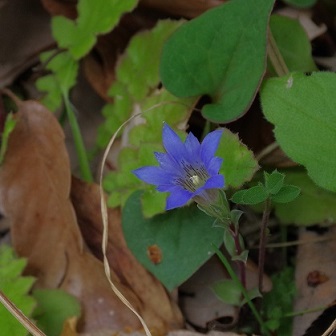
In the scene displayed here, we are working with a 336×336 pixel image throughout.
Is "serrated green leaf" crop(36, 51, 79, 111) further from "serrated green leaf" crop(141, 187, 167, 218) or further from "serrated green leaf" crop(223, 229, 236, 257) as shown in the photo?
"serrated green leaf" crop(223, 229, 236, 257)

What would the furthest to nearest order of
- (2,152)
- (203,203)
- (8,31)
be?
(8,31)
(2,152)
(203,203)

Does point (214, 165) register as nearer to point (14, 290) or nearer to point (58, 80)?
point (14, 290)

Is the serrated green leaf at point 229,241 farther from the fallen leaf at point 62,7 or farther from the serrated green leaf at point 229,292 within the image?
the fallen leaf at point 62,7

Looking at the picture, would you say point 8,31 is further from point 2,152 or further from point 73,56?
point 2,152

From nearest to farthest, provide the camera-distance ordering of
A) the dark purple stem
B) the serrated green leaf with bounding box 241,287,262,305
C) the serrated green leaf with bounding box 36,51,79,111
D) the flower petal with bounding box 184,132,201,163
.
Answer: the flower petal with bounding box 184,132,201,163 < the dark purple stem < the serrated green leaf with bounding box 241,287,262,305 < the serrated green leaf with bounding box 36,51,79,111

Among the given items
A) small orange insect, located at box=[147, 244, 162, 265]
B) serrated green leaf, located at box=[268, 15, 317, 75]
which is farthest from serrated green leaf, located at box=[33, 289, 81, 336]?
serrated green leaf, located at box=[268, 15, 317, 75]

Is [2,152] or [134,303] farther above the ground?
[2,152]

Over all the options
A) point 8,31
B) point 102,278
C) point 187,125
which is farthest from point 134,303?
point 8,31
